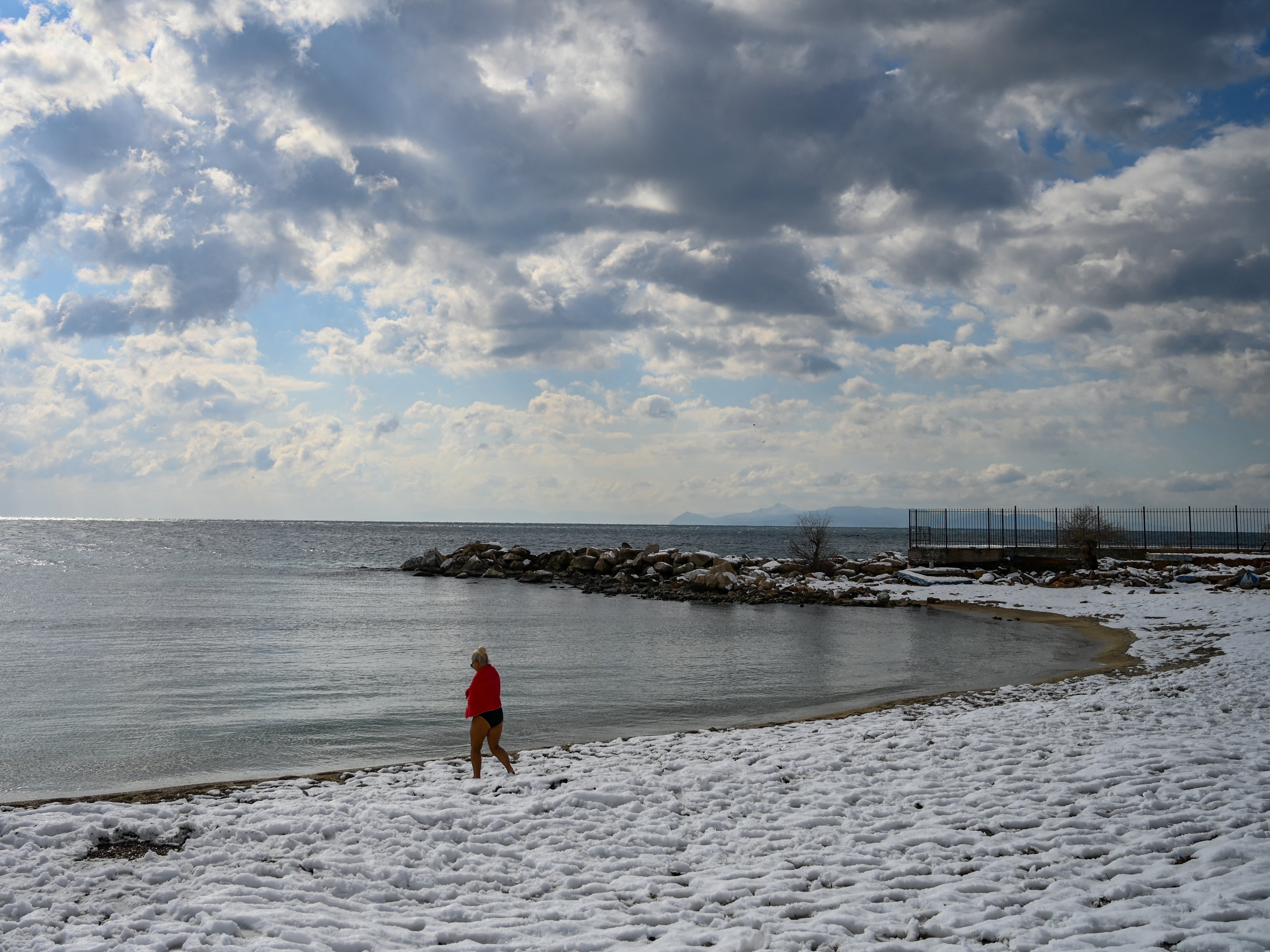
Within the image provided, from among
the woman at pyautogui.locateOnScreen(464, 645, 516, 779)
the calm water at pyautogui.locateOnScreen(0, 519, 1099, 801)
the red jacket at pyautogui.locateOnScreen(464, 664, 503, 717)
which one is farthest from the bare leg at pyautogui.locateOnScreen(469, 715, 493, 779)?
the calm water at pyautogui.locateOnScreen(0, 519, 1099, 801)

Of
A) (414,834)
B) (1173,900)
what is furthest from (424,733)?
(1173,900)

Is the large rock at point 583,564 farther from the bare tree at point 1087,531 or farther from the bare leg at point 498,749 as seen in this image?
the bare leg at point 498,749

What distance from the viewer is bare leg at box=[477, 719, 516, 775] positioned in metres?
9.94

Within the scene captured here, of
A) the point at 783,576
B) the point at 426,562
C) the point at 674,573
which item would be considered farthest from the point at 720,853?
the point at 426,562

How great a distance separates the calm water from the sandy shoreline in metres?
0.48

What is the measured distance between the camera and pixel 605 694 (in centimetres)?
1652

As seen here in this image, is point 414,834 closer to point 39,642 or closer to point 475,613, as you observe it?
point 39,642

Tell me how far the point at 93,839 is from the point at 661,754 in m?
6.54

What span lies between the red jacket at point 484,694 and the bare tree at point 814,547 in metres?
39.0

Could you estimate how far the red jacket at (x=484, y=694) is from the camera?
10.1 m

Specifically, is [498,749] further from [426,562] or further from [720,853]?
[426,562]

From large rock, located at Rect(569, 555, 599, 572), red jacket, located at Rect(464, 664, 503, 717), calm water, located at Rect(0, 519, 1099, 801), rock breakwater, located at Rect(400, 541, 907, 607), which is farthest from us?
large rock, located at Rect(569, 555, 599, 572)

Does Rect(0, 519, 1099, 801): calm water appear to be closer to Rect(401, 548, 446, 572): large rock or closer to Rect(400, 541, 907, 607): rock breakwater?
Rect(400, 541, 907, 607): rock breakwater

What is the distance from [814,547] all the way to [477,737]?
42.5 m
